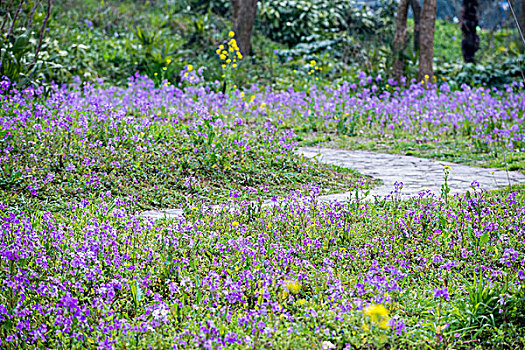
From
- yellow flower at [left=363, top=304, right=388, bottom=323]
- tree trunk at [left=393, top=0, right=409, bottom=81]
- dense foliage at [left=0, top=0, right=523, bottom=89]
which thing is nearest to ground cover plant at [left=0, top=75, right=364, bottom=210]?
yellow flower at [left=363, top=304, right=388, bottom=323]

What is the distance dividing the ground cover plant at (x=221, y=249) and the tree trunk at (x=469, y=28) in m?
10.5

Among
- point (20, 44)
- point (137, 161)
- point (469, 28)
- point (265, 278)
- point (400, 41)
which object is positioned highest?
point (469, 28)

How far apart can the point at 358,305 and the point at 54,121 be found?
15.5 ft

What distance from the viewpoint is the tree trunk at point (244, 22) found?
46.2 ft

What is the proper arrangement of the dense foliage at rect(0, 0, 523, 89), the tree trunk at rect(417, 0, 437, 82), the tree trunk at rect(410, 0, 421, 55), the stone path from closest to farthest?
the stone path → the tree trunk at rect(417, 0, 437, 82) → the dense foliage at rect(0, 0, 523, 89) → the tree trunk at rect(410, 0, 421, 55)

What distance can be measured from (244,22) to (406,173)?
8.90 m

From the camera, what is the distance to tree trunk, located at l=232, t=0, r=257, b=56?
46.2ft

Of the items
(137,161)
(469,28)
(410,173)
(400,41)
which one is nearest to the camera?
(137,161)

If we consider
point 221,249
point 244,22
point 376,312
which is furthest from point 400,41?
point 376,312

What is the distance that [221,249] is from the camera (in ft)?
12.5

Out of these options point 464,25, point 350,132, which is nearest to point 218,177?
point 350,132

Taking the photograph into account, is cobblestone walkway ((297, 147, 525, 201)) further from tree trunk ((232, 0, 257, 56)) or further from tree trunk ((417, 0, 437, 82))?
tree trunk ((232, 0, 257, 56))

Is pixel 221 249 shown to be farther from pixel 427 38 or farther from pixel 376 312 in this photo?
pixel 427 38

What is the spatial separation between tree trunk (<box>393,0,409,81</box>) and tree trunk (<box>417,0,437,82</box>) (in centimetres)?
48
